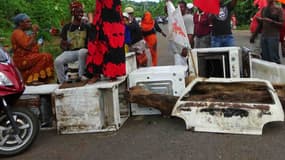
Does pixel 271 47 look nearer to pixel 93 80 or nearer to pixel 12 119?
pixel 93 80

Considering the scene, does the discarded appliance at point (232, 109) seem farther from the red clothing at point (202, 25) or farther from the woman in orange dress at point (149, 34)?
the woman in orange dress at point (149, 34)

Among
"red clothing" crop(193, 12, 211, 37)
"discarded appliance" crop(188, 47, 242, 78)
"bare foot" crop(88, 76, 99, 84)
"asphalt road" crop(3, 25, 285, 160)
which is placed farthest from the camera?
"red clothing" crop(193, 12, 211, 37)

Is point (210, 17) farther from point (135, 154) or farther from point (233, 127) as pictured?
point (135, 154)

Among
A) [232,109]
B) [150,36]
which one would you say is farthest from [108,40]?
[150,36]

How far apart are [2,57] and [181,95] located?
93.3 inches

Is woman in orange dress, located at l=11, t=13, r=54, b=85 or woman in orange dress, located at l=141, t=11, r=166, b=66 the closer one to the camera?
woman in orange dress, located at l=11, t=13, r=54, b=85

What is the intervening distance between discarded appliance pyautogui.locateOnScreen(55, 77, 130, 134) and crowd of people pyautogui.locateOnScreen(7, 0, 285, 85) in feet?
1.59

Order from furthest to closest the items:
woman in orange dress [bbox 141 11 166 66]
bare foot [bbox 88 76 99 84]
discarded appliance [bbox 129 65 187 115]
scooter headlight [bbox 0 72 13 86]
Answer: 1. woman in orange dress [bbox 141 11 166 66]
2. discarded appliance [bbox 129 65 187 115]
3. bare foot [bbox 88 76 99 84]
4. scooter headlight [bbox 0 72 13 86]

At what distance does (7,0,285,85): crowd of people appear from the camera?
628 cm

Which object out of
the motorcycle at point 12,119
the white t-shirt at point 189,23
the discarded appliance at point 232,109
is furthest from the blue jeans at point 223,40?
the motorcycle at point 12,119

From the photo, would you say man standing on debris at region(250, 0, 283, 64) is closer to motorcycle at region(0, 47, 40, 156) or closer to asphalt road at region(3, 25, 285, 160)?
asphalt road at region(3, 25, 285, 160)

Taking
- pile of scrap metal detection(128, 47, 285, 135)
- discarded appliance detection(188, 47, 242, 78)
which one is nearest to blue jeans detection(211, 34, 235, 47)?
pile of scrap metal detection(128, 47, 285, 135)

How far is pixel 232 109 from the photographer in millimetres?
5543

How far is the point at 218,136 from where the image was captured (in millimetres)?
5523
